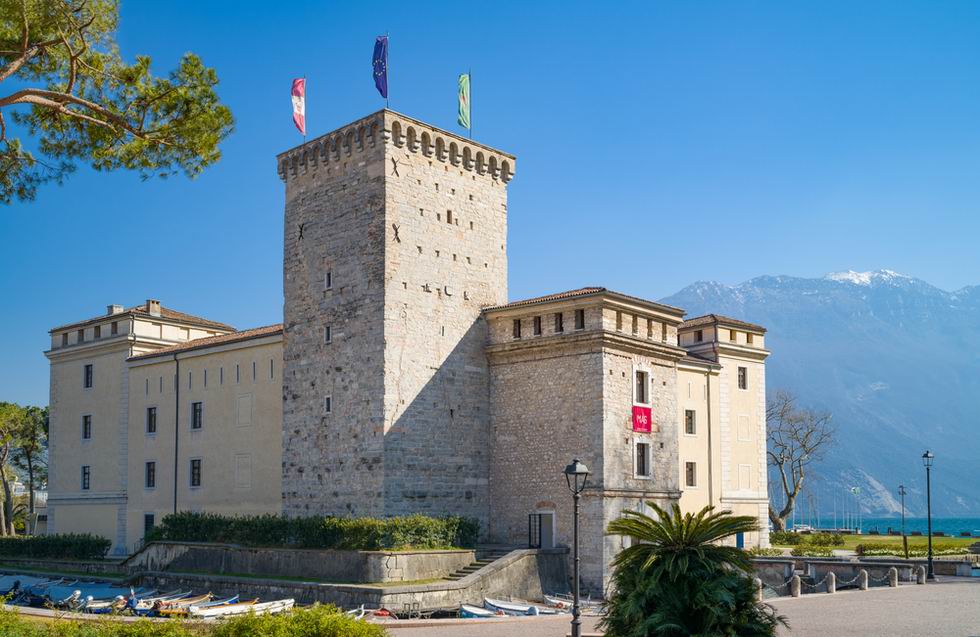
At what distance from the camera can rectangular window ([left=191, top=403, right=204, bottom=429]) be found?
44.0 metres

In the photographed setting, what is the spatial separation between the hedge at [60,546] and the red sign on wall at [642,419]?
82.1ft

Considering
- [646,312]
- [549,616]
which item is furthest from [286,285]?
[549,616]

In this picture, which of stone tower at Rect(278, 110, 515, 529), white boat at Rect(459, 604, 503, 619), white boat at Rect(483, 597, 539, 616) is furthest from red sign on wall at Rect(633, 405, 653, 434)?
white boat at Rect(459, 604, 503, 619)

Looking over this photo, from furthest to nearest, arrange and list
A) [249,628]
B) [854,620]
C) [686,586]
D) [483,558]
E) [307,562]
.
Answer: [483,558]
[307,562]
[854,620]
[249,628]
[686,586]

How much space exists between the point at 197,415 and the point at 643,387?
67.8ft

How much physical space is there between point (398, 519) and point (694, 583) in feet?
60.4

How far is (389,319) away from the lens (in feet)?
113

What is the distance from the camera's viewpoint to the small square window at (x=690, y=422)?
45125 mm

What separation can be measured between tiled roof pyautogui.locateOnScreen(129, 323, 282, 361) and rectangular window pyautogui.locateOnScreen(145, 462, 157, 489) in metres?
5.06

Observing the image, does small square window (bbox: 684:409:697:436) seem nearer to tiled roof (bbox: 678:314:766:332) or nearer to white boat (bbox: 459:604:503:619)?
tiled roof (bbox: 678:314:766:332)

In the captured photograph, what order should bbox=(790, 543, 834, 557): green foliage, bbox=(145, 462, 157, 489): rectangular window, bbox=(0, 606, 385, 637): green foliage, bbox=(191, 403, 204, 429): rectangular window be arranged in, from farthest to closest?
bbox=(145, 462, 157, 489): rectangular window < bbox=(790, 543, 834, 557): green foliage < bbox=(191, 403, 204, 429): rectangular window < bbox=(0, 606, 385, 637): green foliage

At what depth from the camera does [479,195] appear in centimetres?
3828

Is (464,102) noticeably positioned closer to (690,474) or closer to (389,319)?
(389,319)

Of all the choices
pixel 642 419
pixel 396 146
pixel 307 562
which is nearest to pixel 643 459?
pixel 642 419
